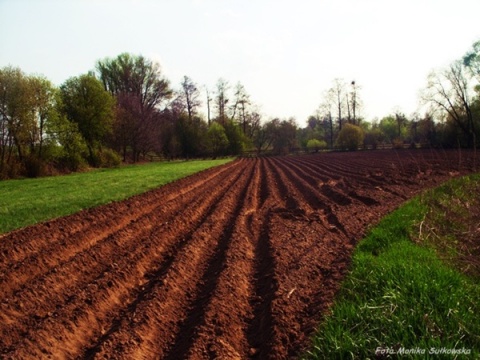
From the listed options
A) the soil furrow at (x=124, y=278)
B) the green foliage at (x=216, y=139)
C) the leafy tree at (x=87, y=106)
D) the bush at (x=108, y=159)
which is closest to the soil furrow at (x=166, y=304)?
the soil furrow at (x=124, y=278)

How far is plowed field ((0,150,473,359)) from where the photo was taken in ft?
12.5

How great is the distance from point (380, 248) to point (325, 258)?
3.17 ft

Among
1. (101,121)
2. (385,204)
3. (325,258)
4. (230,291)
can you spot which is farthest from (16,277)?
(101,121)

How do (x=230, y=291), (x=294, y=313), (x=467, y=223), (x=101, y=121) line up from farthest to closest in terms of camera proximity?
(x=101, y=121), (x=467, y=223), (x=230, y=291), (x=294, y=313)

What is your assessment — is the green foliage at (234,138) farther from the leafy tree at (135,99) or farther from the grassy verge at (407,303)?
the grassy verge at (407,303)

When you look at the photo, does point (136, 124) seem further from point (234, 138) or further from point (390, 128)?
point (390, 128)

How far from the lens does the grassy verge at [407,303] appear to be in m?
2.95

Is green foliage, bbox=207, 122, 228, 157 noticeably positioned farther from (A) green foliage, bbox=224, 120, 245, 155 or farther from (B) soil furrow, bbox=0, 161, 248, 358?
(B) soil furrow, bbox=0, 161, 248, 358

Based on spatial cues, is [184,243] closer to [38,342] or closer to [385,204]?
[38,342]

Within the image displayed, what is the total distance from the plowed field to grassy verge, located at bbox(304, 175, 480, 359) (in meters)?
0.41

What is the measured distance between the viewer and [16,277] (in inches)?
228

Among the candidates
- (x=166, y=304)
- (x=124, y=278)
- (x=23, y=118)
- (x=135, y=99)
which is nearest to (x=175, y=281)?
(x=166, y=304)

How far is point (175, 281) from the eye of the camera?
5.46 m

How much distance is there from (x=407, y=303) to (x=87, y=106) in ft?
132
